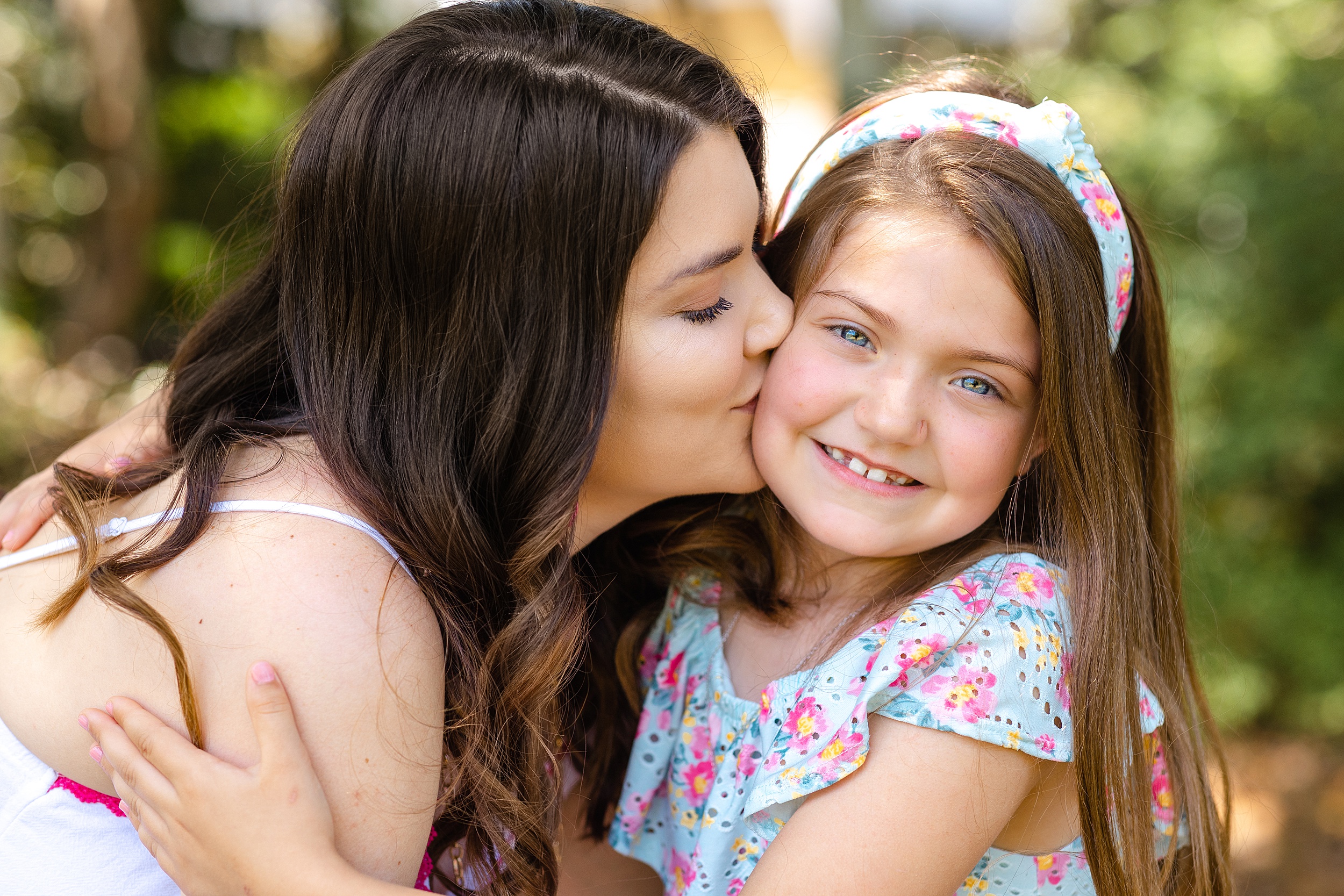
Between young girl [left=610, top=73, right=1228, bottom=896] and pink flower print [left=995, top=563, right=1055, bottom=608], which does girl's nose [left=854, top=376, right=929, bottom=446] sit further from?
pink flower print [left=995, top=563, right=1055, bottom=608]

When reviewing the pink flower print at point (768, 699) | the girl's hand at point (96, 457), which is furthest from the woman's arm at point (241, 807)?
the pink flower print at point (768, 699)

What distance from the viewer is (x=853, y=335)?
1.89 m

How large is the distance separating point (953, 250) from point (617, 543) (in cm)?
96

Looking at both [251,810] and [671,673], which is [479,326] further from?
[671,673]

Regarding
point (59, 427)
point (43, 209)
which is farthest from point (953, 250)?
point (43, 209)

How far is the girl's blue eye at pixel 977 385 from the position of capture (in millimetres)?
1841

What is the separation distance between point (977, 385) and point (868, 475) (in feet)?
0.78

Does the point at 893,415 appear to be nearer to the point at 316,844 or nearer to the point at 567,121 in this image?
the point at 567,121

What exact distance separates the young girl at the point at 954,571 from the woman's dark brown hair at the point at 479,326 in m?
0.35

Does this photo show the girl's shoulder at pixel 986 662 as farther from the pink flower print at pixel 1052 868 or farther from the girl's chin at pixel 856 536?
the pink flower print at pixel 1052 868

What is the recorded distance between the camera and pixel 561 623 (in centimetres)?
179

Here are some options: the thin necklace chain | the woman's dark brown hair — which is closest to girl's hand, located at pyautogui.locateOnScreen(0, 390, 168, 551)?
the woman's dark brown hair

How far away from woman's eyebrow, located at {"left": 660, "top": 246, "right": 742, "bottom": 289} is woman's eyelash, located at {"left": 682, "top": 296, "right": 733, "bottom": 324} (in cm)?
7

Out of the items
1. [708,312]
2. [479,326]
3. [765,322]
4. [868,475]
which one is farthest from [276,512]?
[868,475]
